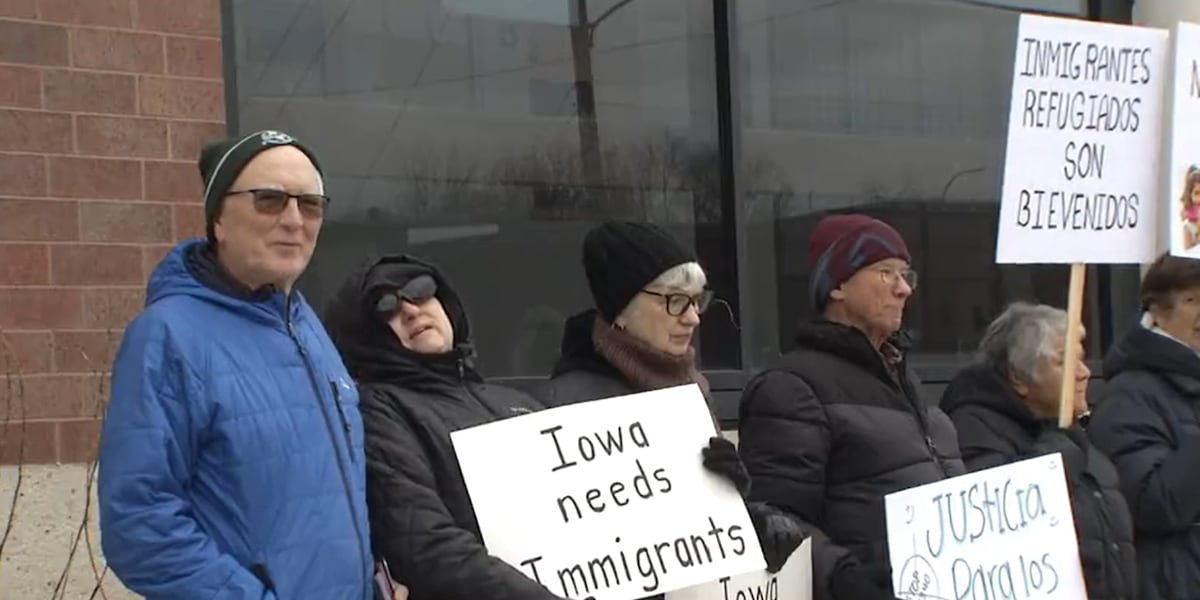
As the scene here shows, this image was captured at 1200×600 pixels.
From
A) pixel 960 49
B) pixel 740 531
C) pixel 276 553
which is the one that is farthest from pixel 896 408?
pixel 960 49

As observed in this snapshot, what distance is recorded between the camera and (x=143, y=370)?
2.44 meters

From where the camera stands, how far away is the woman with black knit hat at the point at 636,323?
134 inches

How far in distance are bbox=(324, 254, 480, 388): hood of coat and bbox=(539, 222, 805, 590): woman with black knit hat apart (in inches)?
18.3

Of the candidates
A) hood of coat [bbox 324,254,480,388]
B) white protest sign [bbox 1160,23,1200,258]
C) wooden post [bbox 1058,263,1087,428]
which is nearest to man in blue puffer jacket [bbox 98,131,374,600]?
hood of coat [bbox 324,254,480,388]

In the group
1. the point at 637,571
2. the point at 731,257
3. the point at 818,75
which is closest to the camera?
the point at 637,571

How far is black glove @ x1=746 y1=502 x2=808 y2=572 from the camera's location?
126 inches

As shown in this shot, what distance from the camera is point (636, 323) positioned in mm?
3430

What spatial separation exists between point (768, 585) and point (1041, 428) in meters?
1.06

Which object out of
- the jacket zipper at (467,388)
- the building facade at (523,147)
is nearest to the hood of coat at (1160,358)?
the building facade at (523,147)

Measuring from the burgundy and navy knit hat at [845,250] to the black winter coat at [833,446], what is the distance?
0.13 metres

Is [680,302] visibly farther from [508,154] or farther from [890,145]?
[890,145]

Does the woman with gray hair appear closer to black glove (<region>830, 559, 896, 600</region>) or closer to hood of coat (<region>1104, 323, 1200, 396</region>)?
hood of coat (<region>1104, 323, 1200, 396</region>)

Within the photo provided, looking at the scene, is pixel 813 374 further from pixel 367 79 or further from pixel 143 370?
pixel 367 79

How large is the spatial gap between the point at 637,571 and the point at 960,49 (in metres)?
4.30
